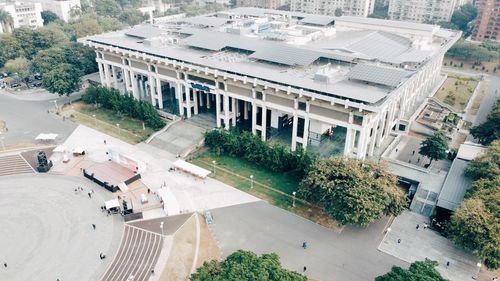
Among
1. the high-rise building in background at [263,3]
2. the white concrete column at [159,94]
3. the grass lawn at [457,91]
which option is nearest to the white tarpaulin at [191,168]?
the white concrete column at [159,94]

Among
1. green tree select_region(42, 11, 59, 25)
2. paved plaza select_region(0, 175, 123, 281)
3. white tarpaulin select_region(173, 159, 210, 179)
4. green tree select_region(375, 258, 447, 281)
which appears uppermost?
green tree select_region(42, 11, 59, 25)

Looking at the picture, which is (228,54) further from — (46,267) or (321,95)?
(46,267)

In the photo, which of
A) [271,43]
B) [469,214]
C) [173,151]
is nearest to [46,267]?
[173,151]

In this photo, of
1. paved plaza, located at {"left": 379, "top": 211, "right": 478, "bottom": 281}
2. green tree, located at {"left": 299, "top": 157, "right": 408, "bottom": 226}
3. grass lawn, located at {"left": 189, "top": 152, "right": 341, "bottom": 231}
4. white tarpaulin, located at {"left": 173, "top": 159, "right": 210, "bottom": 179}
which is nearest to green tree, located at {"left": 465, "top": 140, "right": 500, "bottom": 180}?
paved plaza, located at {"left": 379, "top": 211, "right": 478, "bottom": 281}

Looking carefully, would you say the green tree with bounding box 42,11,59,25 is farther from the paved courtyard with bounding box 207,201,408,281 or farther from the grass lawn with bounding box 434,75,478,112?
the grass lawn with bounding box 434,75,478,112

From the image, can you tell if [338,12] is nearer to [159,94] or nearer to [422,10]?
[422,10]

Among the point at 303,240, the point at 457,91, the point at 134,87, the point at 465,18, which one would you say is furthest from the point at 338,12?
the point at 303,240
